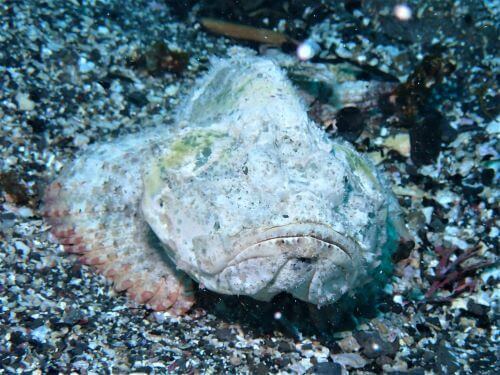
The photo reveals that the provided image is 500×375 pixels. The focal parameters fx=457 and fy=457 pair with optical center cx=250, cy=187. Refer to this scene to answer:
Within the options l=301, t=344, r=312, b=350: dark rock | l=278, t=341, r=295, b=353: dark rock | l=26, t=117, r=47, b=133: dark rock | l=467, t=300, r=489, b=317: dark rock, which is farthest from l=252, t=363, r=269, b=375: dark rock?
l=26, t=117, r=47, b=133: dark rock

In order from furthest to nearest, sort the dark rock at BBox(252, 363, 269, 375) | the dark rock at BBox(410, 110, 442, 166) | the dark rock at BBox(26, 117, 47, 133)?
1. the dark rock at BBox(410, 110, 442, 166)
2. the dark rock at BBox(26, 117, 47, 133)
3. the dark rock at BBox(252, 363, 269, 375)

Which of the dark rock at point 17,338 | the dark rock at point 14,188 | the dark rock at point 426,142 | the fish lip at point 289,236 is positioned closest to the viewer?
the fish lip at point 289,236

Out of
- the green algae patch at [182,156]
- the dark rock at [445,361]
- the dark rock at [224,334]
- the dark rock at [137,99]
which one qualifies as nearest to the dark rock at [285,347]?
the dark rock at [224,334]

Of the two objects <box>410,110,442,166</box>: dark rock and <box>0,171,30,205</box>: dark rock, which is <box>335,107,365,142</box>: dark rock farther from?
<box>0,171,30,205</box>: dark rock

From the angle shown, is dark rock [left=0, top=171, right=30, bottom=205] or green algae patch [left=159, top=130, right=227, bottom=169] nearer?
green algae patch [left=159, top=130, right=227, bottom=169]

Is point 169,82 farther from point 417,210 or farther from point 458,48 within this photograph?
point 458,48

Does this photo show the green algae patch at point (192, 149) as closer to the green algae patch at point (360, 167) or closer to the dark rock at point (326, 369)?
the green algae patch at point (360, 167)
